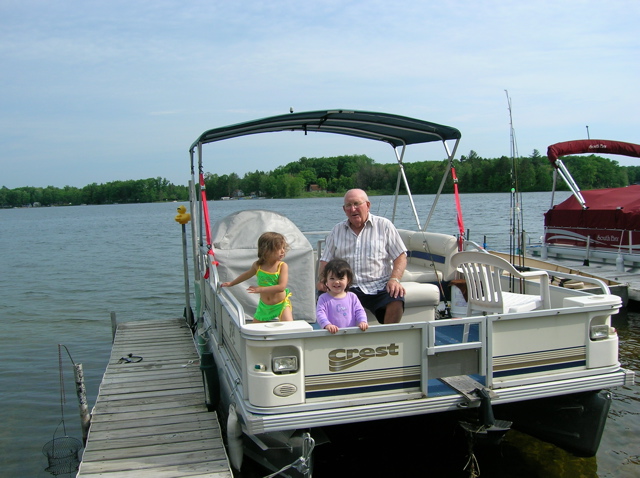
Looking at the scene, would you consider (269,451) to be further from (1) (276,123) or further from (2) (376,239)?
(1) (276,123)

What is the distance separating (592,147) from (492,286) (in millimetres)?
11306

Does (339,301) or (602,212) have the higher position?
(602,212)

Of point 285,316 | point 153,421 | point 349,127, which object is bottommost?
point 153,421

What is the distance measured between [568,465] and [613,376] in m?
1.45

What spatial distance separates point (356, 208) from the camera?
5.11m

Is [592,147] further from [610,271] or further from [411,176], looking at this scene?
[411,176]

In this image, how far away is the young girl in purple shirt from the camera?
443cm

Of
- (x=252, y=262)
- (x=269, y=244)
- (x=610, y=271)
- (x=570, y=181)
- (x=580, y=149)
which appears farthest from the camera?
(x=580, y=149)

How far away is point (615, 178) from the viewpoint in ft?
125

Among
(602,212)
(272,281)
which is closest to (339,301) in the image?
(272,281)

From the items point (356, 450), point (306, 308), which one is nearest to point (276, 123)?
point (306, 308)

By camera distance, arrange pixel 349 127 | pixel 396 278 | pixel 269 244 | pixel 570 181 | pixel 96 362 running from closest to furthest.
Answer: pixel 269 244 → pixel 396 278 → pixel 349 127 → pixel 96 362 → pixel 570 181

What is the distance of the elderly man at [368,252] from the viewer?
5141 millimetres

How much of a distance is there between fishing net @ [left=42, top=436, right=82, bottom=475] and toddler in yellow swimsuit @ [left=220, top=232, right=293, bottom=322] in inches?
115
